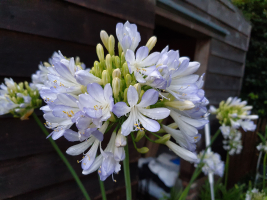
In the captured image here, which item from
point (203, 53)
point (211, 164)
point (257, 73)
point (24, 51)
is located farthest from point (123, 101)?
point (257, 73)

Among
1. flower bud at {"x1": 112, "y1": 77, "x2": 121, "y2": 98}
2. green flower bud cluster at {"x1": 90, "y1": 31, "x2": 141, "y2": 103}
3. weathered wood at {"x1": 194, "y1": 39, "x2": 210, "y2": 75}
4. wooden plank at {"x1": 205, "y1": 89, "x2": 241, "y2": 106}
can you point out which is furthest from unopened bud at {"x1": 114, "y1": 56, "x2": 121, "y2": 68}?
wooden plank at {"x1": 205, "y1": 89, "x2": 241, "y2": 106}

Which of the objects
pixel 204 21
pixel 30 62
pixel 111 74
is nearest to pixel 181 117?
pixel 111 74

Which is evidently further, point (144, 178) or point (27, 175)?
point (144, 178)

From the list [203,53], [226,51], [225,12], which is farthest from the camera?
[226,51]

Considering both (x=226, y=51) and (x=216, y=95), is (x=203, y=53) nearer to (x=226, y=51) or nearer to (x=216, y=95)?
(x=226, y=51)

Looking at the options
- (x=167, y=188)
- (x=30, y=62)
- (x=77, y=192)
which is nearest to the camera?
(x=30, y=62)

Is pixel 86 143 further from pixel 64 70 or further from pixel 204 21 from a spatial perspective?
pixel 204 21

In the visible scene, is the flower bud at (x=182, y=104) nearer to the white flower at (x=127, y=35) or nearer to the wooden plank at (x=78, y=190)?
the white flower at (x=127, y=35)

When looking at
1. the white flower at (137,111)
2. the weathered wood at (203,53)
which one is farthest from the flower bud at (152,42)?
the weathered wood at (203,53)
